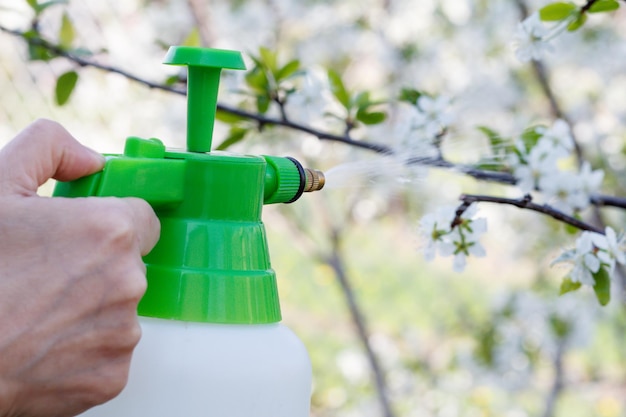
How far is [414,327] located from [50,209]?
2.57 meters

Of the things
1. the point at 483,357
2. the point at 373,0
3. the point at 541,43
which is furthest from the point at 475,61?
the point at 541,43

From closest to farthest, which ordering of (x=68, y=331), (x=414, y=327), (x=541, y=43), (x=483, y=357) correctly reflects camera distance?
(x=68, y=331), (x=541, y=43), (x=483, y=357), (x=414, y=327)

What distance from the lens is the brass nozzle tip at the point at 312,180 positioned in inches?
21.1

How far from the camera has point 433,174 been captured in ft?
6.60

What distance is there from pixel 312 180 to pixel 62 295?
0.19 metres

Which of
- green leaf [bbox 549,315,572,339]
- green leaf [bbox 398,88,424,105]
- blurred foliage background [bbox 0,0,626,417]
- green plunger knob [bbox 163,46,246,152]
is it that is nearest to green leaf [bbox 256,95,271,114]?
green leaf [bbox 398,88,424,105]

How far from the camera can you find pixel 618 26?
254 cm

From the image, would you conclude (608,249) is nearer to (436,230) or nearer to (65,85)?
(436,230)

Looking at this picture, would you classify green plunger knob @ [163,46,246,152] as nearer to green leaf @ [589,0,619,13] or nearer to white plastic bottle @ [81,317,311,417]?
white plastic bottle @ [81,317,311,417]

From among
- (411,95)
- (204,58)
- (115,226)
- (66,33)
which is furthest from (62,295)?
(66,33)

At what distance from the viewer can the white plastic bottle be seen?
1.47ft

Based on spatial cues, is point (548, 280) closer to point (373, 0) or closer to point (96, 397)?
point (373, 0)

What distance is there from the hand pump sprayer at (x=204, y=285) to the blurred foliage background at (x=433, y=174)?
59.6 inches

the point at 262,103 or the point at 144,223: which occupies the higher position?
the point at 262,103
